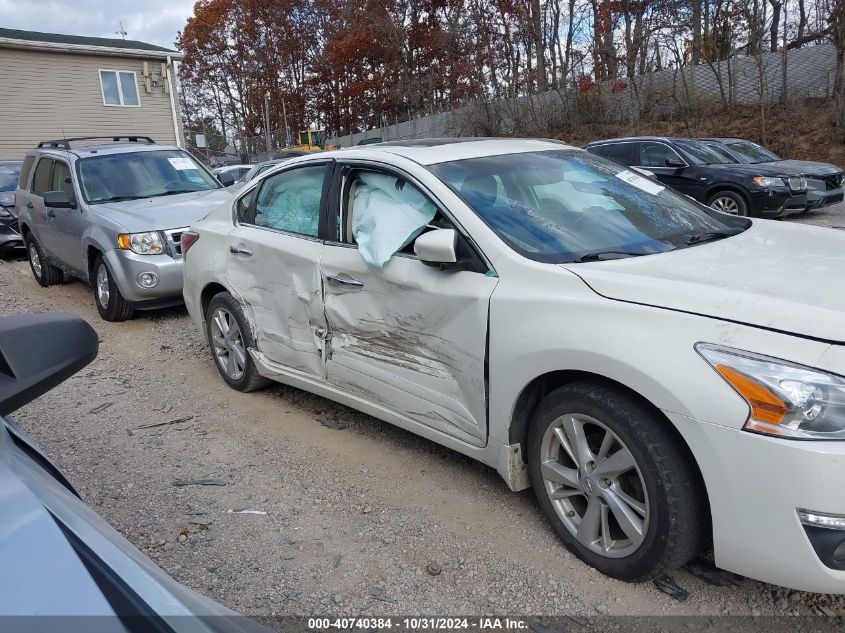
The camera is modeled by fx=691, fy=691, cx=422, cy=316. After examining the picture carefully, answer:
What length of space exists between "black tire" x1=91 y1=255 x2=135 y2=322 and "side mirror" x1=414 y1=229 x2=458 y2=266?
4.90 m

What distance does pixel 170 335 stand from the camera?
6.70 meters

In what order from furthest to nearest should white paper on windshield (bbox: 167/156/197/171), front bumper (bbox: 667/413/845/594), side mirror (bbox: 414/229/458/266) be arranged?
white paper on windshield (bbox: 167/156/197/171) → side mirror (bbox: 414/229/458/266) → front bumper (bbox: 667/413/845/594)

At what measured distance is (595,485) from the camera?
265 cm

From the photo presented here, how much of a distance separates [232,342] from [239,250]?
691mm

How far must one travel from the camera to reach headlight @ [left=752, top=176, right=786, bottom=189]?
11.4 metres

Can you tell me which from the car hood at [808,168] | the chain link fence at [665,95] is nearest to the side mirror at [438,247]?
the car hood at [808,168]

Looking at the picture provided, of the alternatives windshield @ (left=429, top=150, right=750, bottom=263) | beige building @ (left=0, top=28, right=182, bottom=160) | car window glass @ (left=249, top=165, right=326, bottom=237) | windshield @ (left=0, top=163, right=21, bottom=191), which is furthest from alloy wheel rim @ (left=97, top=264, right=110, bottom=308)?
beige building @ (left=0, top=28, right=182, bottom=160)

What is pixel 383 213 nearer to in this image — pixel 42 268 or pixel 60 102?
pixel 42 268

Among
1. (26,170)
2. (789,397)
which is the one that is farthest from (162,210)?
(789,397)

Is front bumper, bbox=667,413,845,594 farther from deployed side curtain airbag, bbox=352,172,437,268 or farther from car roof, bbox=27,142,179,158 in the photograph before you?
car roof, bbox=27,142,179,158

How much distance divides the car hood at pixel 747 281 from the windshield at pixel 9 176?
13273 mm

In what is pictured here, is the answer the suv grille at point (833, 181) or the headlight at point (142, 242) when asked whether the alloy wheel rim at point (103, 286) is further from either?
the suv grille at point (833, 181)

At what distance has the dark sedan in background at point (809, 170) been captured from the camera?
11.8m

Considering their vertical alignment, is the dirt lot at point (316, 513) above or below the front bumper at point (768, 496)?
below
